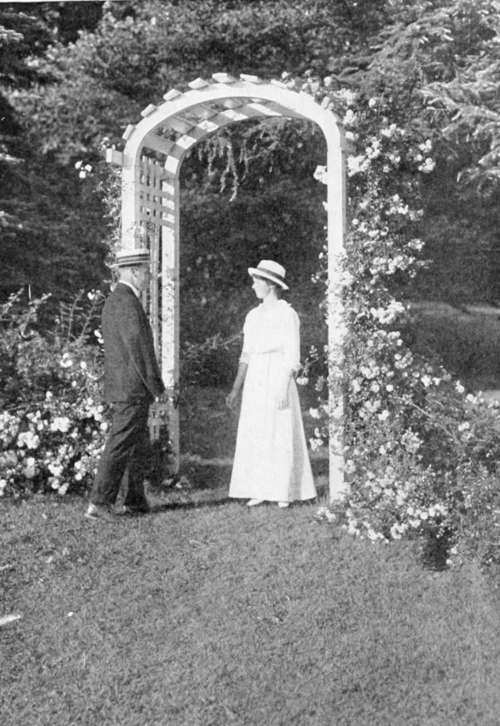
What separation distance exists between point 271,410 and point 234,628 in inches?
96.1

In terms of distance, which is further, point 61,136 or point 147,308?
point 61,136

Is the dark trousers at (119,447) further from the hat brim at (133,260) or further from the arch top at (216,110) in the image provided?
the arch top at (216,110)

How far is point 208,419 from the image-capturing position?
13.3 metres

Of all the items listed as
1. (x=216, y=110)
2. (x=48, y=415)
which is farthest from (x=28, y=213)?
(x=48, y=415)

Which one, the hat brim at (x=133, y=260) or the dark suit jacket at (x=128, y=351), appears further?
the hat brim at (x=133, y=260)

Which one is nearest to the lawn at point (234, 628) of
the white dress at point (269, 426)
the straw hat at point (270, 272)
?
the white dress at point (269, 426)

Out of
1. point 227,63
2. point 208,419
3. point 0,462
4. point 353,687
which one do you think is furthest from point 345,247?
point 227,63

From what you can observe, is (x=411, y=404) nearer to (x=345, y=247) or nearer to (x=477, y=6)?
(x=345, y=247)

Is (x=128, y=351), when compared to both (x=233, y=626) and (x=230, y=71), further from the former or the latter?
(x=230, y=71)

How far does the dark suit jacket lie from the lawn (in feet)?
3.00

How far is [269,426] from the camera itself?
302 inches

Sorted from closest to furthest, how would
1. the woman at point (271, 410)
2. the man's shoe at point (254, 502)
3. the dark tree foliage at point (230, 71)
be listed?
the woman at point (271, 410) → the man's shoe at point (254, 502) → the dark tree foliage at point (230, 71)

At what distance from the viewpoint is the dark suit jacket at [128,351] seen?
7113mm

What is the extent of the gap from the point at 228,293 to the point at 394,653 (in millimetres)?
11774
